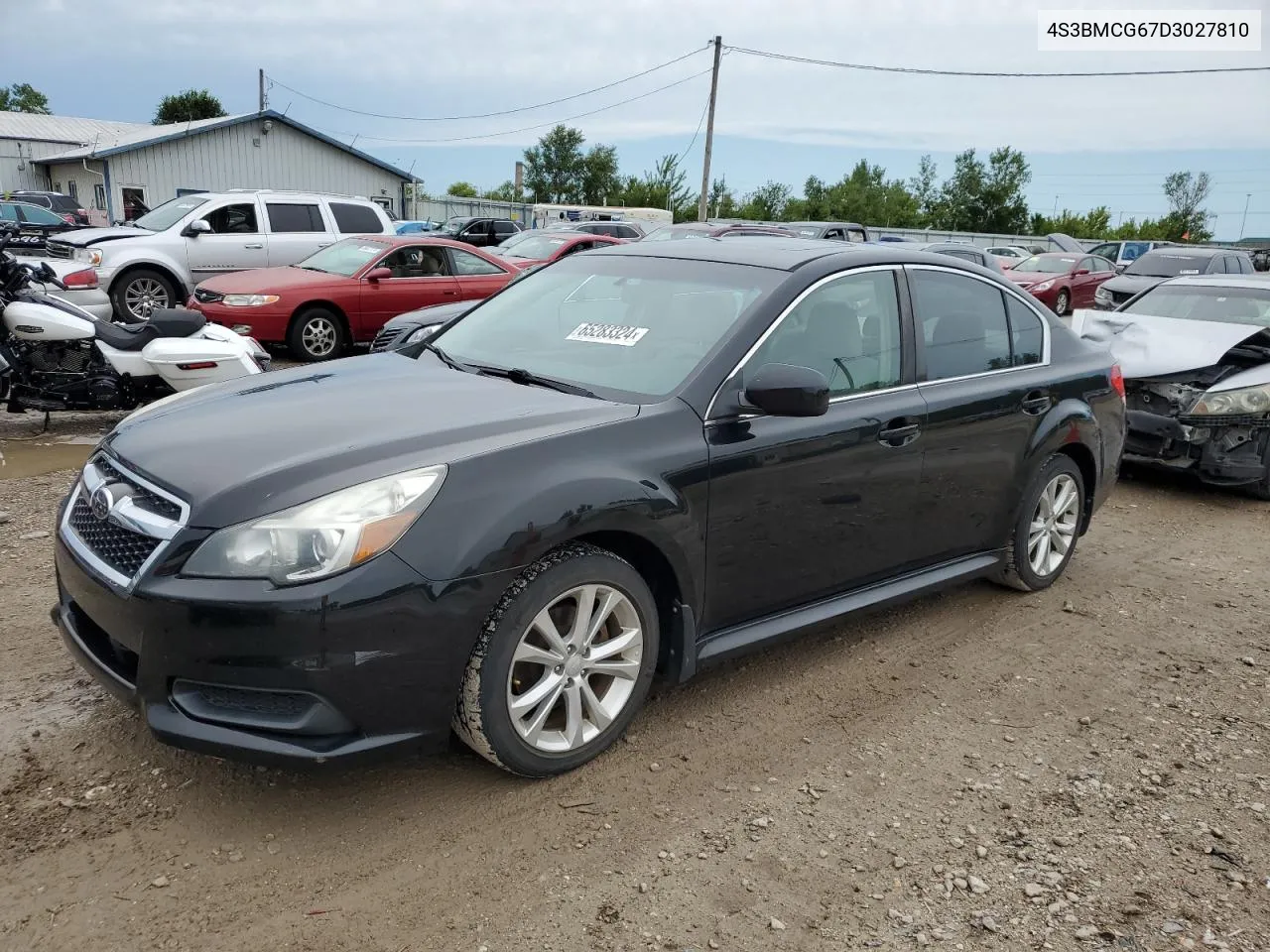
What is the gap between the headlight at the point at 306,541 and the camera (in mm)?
2736

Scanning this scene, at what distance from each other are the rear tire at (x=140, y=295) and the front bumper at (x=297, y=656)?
10763 millimetres

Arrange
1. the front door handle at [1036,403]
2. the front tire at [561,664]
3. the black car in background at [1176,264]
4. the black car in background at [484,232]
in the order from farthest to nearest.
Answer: the black car in background at [484,232], the black car in background at [1176,264], the front door handle at [1036,403], the front tire at [561,664]

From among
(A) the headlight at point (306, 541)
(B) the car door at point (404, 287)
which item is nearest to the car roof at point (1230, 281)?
(B) the car door at point (404, 287)

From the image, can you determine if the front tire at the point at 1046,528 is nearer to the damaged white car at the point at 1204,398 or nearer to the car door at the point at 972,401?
the car door at the point at 972,401

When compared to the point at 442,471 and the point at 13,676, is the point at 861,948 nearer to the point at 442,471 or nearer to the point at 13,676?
the point at 442,471

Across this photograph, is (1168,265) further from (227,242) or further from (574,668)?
(574,668)

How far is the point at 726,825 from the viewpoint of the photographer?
10.3ft

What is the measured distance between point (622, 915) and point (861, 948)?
2.03 feet

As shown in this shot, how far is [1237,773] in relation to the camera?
3.59 m

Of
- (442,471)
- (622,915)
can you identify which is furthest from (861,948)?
(442,471)

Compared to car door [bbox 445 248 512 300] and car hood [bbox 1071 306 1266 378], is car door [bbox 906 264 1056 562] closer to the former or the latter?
car hood [bbox 1071 306 1266 378]

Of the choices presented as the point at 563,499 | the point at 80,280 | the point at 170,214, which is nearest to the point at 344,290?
the point at 80,280

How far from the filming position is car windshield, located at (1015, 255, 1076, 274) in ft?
74.1

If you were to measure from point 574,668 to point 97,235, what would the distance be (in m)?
12.0
